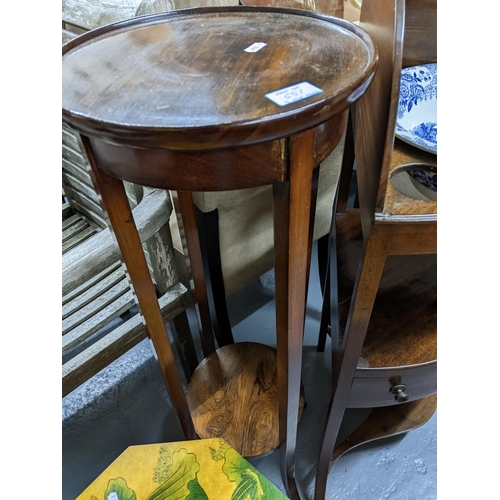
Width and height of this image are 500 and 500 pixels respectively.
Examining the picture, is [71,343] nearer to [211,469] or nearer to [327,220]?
[211,469]

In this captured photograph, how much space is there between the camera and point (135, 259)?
61cm

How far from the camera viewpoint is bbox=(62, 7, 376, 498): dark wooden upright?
0.40 m

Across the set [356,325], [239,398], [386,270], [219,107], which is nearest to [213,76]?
[219,107]

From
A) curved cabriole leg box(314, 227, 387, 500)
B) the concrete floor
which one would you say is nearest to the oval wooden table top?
curved cabriole leg box(314, 227, 387, 500)

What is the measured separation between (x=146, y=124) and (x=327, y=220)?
2.97ft

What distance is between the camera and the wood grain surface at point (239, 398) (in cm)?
92

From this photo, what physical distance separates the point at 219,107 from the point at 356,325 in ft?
1.32

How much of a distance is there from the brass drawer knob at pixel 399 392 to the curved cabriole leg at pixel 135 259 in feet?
1.30

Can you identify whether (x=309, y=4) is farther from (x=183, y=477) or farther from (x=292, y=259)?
(x=183, y=477)

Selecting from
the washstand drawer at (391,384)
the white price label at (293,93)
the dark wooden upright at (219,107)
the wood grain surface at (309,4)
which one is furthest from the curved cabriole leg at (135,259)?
the wood grain surface at (309,4)

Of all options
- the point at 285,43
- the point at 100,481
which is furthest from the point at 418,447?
the point at 285,43

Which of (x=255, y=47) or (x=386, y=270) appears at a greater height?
(x=255, y=47)

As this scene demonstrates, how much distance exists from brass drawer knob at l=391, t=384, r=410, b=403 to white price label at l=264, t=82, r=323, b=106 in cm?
55

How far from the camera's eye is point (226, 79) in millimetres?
458
